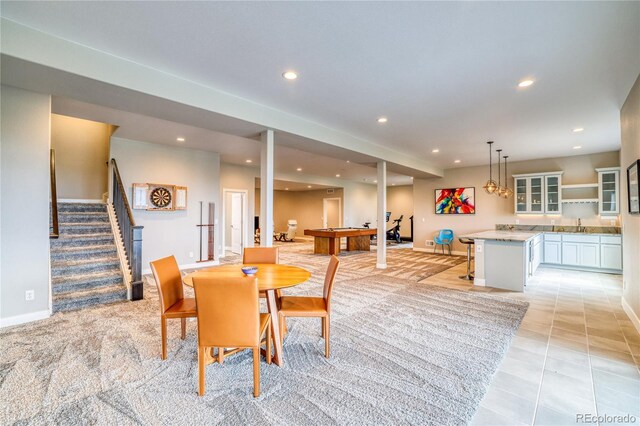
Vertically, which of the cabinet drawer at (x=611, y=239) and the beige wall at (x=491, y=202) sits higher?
the beige wall at (x=491, y=202)

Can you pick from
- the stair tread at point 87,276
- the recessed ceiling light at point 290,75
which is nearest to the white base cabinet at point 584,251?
the recessed ceiling light at point 290,75

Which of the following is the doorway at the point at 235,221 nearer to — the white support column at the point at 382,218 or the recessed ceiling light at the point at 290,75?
the white support column at the point at 382,218

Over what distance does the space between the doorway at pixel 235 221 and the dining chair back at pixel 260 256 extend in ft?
17.6

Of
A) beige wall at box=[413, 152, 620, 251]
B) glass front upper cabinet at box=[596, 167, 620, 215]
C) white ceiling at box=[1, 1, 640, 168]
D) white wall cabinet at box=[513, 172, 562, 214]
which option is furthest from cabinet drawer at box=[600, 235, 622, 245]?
white ceiling at box=[1, 1, 640, 168]

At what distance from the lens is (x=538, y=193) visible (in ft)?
24.2

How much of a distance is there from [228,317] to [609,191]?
8379mm

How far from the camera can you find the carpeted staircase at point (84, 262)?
4.01 m

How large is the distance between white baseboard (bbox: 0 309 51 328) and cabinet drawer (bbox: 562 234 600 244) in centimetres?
940

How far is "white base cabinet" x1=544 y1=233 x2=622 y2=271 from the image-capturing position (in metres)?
6.05

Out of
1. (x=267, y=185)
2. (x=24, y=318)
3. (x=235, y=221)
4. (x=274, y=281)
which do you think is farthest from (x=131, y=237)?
(x=235, y=221)

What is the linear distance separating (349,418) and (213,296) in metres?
1.18

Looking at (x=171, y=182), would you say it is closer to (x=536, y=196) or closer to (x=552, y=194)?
(x=536, y=196)

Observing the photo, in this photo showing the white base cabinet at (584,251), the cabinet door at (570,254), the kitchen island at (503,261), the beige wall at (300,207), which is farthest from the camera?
the beige wall at (300,207)

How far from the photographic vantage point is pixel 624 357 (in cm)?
263
